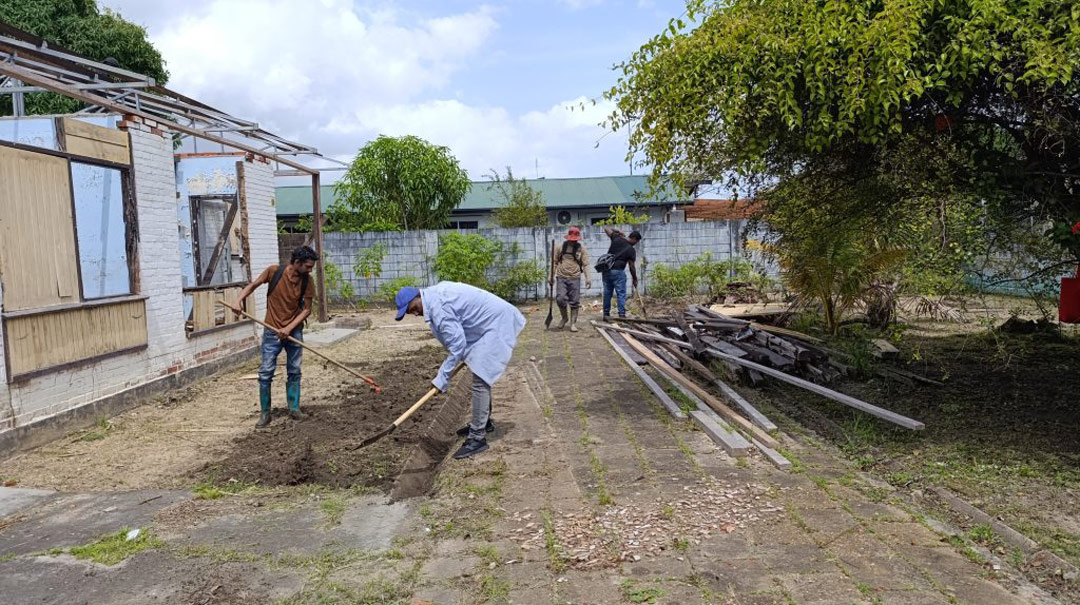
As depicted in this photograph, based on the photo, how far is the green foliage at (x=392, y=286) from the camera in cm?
1670

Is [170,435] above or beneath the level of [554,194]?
beneath

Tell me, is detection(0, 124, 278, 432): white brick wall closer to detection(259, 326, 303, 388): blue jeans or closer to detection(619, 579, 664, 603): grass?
detection(259, 326, 303, 388): blue jeans

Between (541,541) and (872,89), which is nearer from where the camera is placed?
(541,541)

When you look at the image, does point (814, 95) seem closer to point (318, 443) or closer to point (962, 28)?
point (962, 28)

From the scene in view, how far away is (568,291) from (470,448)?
6922mm

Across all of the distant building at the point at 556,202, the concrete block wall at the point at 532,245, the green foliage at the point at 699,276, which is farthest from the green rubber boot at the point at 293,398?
the distant building at the point at 556,202

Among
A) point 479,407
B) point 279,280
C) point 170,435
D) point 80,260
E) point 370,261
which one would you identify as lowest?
point 170,435

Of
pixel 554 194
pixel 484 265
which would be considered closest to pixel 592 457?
pixel 484 265

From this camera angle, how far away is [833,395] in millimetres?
6059

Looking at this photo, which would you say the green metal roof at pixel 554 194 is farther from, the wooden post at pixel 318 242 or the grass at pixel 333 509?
the grass at pixel 333 509

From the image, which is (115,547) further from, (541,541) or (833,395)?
(833,395)

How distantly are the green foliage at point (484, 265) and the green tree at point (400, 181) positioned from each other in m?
4.77

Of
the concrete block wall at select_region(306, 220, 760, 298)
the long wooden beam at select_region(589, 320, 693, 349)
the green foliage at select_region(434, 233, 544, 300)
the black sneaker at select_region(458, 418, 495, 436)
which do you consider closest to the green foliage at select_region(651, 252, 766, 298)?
the concrete block wall at select_region(306, 220, 760, 298)

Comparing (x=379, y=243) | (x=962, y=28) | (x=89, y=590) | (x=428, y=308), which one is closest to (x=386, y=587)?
(x=89, y=590)
